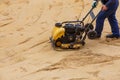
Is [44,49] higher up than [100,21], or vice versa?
[100,21]

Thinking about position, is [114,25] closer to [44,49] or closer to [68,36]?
[68,36]

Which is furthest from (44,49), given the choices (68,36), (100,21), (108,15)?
(108,15)

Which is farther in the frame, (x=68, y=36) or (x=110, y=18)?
(x=110, y=18)

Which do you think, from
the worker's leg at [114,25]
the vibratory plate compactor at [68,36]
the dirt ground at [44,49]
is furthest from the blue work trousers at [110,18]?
the vibratory plate compactor at [68,36]

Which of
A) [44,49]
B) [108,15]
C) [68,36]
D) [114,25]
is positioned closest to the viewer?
[68,36]

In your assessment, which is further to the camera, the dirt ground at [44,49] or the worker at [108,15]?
the worker at [108,15]

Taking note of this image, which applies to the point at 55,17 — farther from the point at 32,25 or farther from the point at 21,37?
the point at 21,37

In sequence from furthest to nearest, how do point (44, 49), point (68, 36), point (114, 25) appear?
1. point (114, 25)
2. point (44, 49)
3. point (68, 36)

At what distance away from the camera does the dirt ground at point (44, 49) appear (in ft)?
20.1

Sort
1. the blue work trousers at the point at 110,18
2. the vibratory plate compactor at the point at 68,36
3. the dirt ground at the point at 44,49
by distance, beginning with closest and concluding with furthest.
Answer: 1. the dirt ground at the point at 44,49
2. the vibratory plate compactor at the point at 68,36
3. the blue work trousers at the point at 110,18

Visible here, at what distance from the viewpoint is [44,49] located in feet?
24.1

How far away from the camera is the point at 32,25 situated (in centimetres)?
887

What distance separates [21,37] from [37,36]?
0.37 m

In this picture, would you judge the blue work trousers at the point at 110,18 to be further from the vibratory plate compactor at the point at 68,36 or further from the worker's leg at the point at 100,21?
the vibratory plate compactor at the point at 68,36
